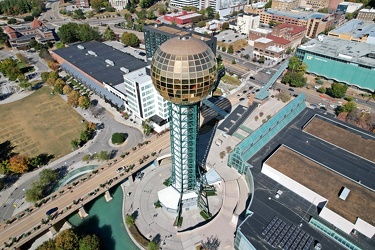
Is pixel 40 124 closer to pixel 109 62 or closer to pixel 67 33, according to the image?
pixel 109 62

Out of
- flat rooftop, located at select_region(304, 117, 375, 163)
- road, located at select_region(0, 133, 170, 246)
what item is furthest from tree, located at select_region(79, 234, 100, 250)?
flat rooftop, located at select_region(304, 117, 375, 163)

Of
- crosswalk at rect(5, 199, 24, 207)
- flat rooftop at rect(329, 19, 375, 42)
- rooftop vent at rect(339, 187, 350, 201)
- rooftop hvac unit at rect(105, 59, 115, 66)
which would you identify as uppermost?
flat rooftop at rect(329, 19, 375, 42)

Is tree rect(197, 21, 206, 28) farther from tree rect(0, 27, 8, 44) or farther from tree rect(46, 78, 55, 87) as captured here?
tree rect(0, 27, 8, 44)

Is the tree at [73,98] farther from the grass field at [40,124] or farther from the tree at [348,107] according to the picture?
the tree at [348,107]

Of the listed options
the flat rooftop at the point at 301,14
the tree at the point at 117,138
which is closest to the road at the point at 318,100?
the tree at the point at 117,138

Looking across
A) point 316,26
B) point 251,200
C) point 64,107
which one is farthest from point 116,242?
point 316,26

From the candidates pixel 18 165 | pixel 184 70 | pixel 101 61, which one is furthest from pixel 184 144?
pixel 101 61
